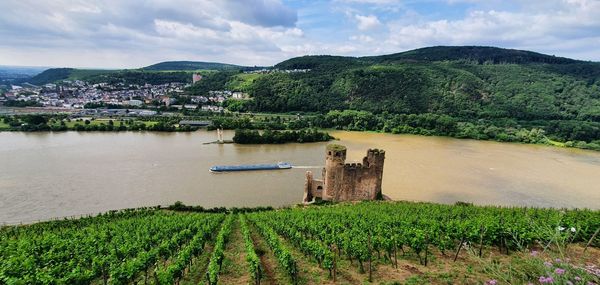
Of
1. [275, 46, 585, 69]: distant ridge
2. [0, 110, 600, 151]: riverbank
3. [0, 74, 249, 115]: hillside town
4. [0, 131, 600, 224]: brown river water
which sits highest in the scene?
[275, 46, 585, 69]: distant ridge

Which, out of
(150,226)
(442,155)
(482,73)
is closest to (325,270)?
(150,226)

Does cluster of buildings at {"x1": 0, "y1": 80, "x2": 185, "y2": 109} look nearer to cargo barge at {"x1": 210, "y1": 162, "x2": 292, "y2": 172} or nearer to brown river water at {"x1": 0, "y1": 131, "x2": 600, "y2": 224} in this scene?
brown river water at {"x1": 0, "y1": 131, "x2": 600, "y2": 224}

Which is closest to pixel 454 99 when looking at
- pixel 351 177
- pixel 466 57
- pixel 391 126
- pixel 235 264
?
pixel 391 126

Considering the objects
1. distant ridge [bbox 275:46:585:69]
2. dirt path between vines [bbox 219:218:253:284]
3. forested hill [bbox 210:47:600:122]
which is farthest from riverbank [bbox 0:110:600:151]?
distant ridge [bbox 275:46:585:69]

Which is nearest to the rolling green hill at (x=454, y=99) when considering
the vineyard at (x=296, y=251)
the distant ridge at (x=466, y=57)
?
the distant ridge at (x=466, y=57)

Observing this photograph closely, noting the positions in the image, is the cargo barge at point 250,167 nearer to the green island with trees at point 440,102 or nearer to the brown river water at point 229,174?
the brown river water at point 229,174
